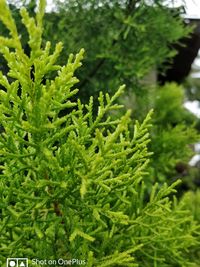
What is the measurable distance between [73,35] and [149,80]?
2.94 meters

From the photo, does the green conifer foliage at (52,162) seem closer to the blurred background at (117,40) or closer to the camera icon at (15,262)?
the camera icon at (15,262)

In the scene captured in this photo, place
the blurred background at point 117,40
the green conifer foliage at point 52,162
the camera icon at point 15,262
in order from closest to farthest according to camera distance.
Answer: the green conifer foliage at point 52,162, the camera icon at point 15,262, the blurred background at point 117,40

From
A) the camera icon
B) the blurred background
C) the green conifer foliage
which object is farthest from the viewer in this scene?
the blurred background

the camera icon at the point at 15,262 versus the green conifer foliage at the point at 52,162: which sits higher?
the green conifer foliage at the point at 52,162

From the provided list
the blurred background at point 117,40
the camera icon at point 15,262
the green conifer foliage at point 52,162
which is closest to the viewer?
the green conifer foliage at point 52,162

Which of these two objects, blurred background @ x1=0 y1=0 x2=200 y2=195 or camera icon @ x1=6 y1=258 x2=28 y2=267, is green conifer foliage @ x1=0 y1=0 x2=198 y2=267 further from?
blurred background @ x1=0 y1=0 x2=200 y2=195

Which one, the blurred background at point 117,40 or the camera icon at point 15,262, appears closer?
the camera icon at point 15,262

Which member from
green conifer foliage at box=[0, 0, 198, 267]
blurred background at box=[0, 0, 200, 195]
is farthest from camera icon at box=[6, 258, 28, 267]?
blurred background at box=[0, 0, 200, 195]

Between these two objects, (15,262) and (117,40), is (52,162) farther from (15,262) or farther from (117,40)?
(117,40)

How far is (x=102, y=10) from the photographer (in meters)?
4.15

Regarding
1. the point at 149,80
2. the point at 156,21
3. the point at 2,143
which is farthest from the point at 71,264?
the point at 149,80

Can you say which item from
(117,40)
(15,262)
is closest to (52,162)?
(15,262)

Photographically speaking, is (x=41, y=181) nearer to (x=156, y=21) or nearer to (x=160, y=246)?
(x=160, y=246)

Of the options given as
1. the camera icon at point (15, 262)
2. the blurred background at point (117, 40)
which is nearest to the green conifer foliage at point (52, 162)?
the camera icon at point (15, 262)
